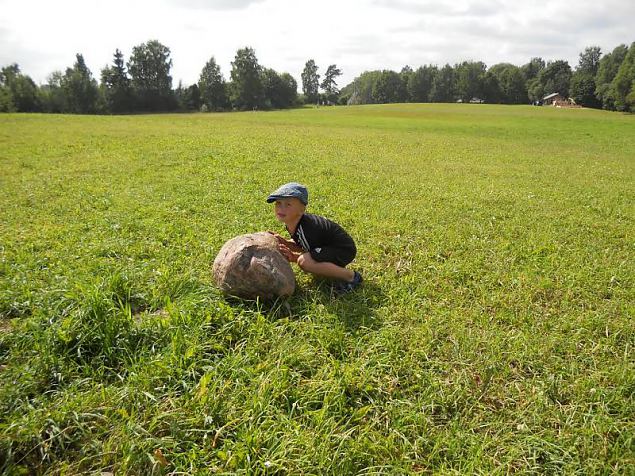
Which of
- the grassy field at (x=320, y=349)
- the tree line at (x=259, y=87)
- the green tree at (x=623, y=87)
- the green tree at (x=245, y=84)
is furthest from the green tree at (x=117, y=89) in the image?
the green tree at (x=623, y=87)

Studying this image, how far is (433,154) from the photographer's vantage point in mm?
17297

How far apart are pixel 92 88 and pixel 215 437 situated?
79.8 meters

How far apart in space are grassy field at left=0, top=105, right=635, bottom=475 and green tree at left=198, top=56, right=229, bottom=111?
257ft

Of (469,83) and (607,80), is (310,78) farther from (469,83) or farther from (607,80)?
(607,80)

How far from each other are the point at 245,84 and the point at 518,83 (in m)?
68.5

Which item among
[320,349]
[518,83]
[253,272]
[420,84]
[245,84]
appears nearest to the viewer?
[320,349]

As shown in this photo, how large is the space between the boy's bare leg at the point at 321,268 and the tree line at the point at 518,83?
69789mm

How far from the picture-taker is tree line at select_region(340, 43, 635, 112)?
7306 cm

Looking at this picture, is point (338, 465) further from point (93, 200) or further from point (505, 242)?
point (93, 200)

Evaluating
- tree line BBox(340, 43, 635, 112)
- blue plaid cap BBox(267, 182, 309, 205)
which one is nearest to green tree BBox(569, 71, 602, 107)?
tree line BBox(340, 43, 635, 112)

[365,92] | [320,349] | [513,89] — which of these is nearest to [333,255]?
[320,349]

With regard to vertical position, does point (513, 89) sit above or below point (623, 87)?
above

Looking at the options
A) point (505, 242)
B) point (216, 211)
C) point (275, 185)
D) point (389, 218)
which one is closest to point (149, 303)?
point (216, 211)

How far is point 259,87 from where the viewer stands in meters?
82.4
